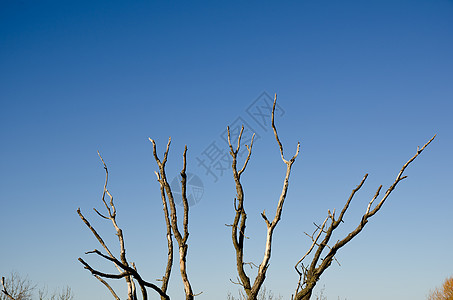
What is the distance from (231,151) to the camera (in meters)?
2.52

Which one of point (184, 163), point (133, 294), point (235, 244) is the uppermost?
point (184, 163)

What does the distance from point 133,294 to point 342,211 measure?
108 centimetres

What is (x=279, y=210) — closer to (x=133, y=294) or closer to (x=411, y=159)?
(x=411, y=159)

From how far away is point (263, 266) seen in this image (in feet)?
6.36

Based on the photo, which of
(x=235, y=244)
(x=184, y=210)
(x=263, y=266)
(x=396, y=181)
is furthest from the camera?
(x=235, y=244)

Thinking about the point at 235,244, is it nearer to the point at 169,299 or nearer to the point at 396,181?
the point at 169,299

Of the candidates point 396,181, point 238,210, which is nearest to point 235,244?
point 238,210

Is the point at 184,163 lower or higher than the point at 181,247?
higher

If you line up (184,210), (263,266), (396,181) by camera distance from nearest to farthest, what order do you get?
(263,266) → (396,181) → (184,210)

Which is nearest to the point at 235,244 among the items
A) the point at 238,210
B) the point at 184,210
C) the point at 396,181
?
the point at 238,210

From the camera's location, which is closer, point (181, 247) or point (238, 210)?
point (181, 247)

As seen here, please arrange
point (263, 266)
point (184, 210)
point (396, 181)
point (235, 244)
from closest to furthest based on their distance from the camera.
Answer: point (263, 266) < point (396, 181) < point (184, 210) < point (235, 244)

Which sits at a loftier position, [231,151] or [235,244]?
[231,151]

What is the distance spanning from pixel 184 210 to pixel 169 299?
17.8 inches
